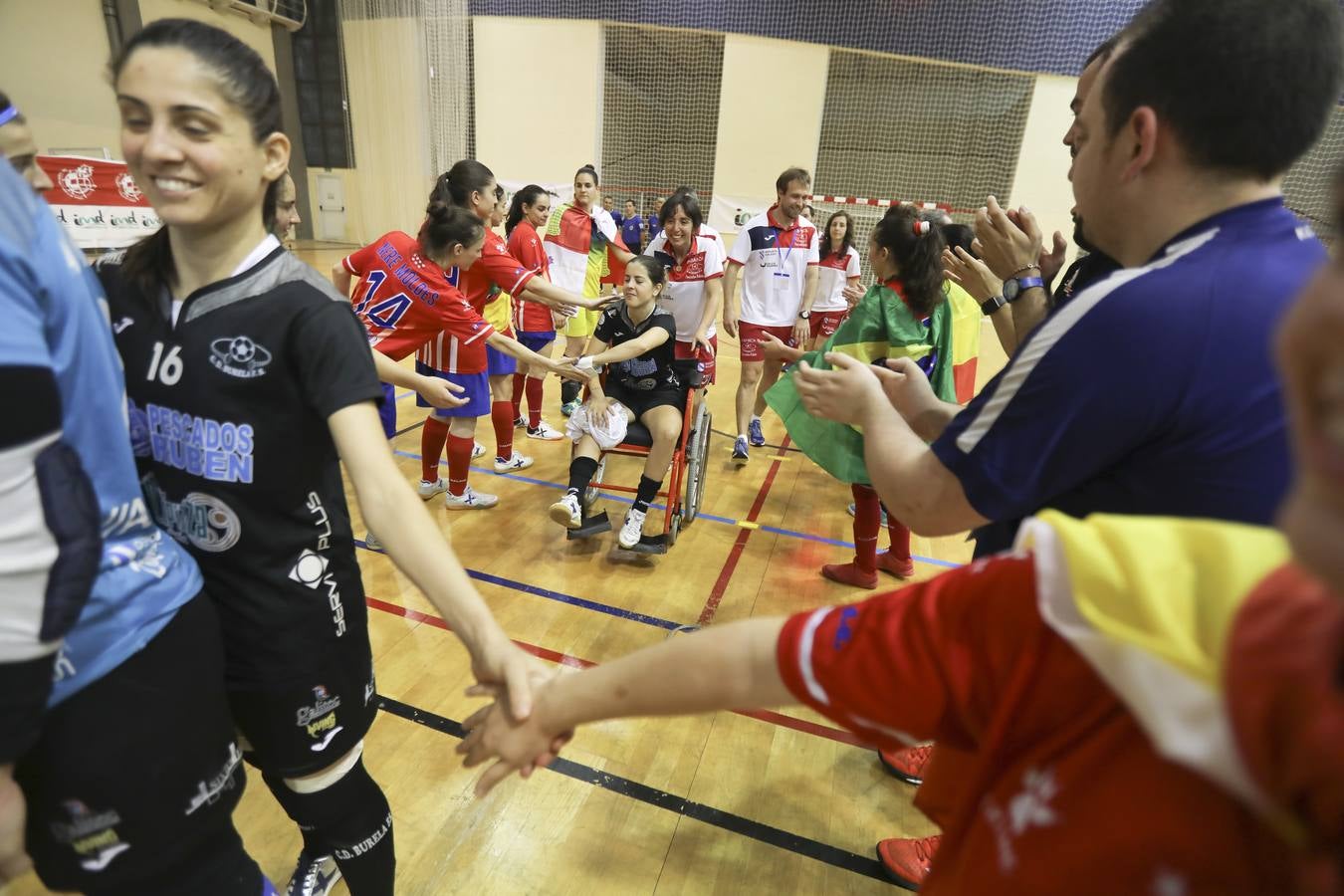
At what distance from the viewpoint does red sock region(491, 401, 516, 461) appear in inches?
152

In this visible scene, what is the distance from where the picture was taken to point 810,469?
4449mm

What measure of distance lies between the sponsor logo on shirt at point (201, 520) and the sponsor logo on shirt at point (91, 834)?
0.36 m

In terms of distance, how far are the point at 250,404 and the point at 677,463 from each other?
91.8 inches

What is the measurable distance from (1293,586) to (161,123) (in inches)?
50.4

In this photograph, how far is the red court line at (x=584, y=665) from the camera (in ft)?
7.00

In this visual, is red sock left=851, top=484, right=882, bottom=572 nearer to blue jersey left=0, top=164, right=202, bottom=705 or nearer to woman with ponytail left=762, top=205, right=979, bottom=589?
woman with ponytail left=762, top=205, right=979, bottom=589

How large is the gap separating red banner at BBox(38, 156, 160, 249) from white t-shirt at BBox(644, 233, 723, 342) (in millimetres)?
4819

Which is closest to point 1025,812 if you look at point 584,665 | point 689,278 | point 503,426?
point 584,665

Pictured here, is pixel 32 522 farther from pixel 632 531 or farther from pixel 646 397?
pixel 646 397

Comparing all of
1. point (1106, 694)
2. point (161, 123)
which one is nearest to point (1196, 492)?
point (1106, 694)

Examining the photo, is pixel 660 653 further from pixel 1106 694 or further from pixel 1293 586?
pixel 1293 586

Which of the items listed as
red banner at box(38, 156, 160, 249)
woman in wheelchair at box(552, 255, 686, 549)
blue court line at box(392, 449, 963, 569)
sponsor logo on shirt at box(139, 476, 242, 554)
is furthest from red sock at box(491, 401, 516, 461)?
red banner at box(38, 156, 160, 249)

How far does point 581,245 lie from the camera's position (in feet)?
17.9

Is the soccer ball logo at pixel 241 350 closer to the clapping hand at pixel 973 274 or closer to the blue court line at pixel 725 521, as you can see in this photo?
the clapping hand at pixel 973 274
